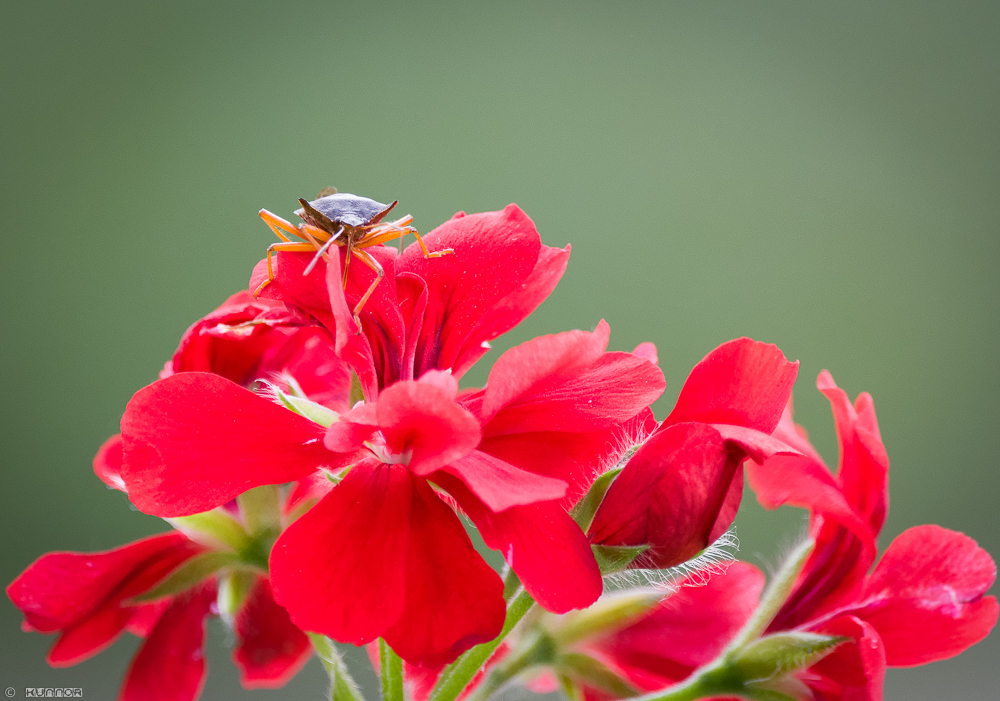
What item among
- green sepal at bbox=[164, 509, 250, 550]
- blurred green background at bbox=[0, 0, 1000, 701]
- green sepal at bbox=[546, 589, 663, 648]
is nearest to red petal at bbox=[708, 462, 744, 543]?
green sepal at bbox=[546, 589, 663, 648]

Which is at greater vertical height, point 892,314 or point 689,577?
point 689,577

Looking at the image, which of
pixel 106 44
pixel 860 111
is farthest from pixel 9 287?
pixel 860 111

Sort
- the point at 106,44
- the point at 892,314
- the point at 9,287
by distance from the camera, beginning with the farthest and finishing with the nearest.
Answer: the point at 892,314
the point at 106,44
the point at 9,287

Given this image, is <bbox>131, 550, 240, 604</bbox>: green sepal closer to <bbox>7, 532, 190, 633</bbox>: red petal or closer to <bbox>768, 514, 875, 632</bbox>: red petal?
<bbox>7, 532, 190, 633</bbox>: red petal

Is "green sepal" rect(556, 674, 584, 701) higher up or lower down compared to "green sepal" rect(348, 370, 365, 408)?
lower down

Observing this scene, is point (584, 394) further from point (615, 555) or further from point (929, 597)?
point (929, 597)

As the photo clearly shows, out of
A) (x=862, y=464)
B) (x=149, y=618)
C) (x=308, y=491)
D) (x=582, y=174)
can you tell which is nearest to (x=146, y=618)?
(x=149, y=618)

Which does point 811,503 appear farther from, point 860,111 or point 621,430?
point 860,111
